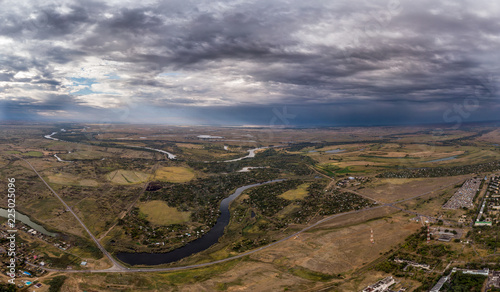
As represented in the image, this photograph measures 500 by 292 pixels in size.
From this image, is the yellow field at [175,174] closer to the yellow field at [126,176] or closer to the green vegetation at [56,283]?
the yellow field at [126,176]

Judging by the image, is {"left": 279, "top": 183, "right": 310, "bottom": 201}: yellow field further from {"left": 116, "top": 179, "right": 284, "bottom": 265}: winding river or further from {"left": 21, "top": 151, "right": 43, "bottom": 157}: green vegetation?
{"left": 21, "top": 151, "right": 43, "bottom": 157}: green vegetation

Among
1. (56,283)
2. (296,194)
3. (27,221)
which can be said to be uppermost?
(296,194)

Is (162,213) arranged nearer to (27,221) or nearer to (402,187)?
(27,221)

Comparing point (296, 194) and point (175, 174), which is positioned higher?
point (175, 174)

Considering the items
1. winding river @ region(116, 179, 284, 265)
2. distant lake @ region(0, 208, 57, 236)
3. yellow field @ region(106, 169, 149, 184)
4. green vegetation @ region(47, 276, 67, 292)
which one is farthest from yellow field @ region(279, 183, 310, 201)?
distant lake @ region(0, 208, 57, 236)

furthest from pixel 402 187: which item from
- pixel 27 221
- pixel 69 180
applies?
pixel 69 180

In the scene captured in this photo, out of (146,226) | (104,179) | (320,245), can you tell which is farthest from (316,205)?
(104,179)
